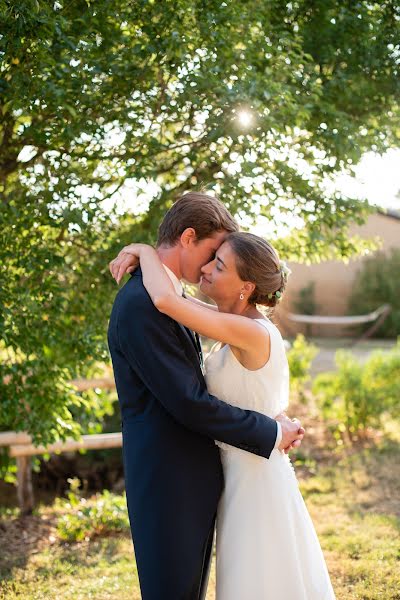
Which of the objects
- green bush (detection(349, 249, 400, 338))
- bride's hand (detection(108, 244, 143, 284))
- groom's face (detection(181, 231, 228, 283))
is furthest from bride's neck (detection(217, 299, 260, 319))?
green bush (detection(349, 249, 400, 338))

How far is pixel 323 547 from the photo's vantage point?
18.5 feet

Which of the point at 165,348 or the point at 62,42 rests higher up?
the point at 62,42

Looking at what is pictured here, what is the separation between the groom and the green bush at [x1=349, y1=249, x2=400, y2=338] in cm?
2187

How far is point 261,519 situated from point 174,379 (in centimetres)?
73

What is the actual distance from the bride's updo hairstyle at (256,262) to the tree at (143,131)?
1.38 m

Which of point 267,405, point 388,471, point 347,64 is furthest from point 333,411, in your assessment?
point 267,405

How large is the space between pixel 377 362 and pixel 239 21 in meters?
6.08

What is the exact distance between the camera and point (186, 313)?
287 centimetres

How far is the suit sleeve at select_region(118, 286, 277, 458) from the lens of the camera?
2.79 metres

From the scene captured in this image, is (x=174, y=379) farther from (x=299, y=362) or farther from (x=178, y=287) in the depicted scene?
(x=299, y=362)

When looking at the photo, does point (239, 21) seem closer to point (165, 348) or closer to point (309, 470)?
point (165, 348)

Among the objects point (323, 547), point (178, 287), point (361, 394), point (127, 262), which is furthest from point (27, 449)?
point (361, 394)

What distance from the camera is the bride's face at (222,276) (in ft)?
10.1

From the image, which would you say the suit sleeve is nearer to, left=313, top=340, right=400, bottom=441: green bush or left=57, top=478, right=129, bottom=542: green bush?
left=57, top=478, right=129, bottom=542: green bush
